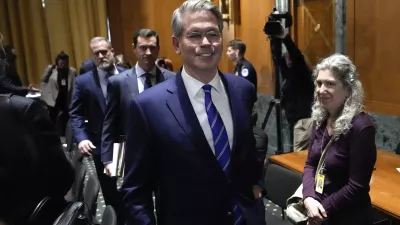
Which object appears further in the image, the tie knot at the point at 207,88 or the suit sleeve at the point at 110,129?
the suit sleeve at the point at 110,129

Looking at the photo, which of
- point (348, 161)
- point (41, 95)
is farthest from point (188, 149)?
point (41, 95)

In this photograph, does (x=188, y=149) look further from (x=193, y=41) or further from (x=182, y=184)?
(x=193, y=41)

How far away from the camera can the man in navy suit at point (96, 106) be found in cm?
299

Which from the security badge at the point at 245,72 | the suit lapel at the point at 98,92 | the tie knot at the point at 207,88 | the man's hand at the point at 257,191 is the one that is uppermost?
the tie knot at the point at 207,88

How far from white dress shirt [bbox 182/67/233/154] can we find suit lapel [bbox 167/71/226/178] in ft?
0.13

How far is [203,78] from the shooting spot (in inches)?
53.1

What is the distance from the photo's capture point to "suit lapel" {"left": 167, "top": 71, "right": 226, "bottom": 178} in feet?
4.20

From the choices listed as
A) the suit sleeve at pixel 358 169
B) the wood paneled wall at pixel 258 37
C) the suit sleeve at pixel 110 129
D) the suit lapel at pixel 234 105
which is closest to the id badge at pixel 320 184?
the suit sleeve at pixel 358 169

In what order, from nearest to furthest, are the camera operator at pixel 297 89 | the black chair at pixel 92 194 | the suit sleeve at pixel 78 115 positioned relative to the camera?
the black chair at pixel 92 194
the suit sleeve at pixel 78 115
the camera operator at pixel 297 89

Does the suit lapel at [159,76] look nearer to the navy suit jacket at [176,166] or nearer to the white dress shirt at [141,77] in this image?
the white dress shirt at [141,77]

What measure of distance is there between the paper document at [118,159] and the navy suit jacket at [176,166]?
3.37 feet

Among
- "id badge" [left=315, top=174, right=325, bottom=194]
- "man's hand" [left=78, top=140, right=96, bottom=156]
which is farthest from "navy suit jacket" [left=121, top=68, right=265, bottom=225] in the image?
Answer: "man's hand" [left=78, top=140, right=96, bottom=156]

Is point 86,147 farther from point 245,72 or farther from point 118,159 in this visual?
point 245,72

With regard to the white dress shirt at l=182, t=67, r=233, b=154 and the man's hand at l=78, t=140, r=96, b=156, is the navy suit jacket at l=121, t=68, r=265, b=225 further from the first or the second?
the man's hand at l=78, t=140, r=96, b=156
